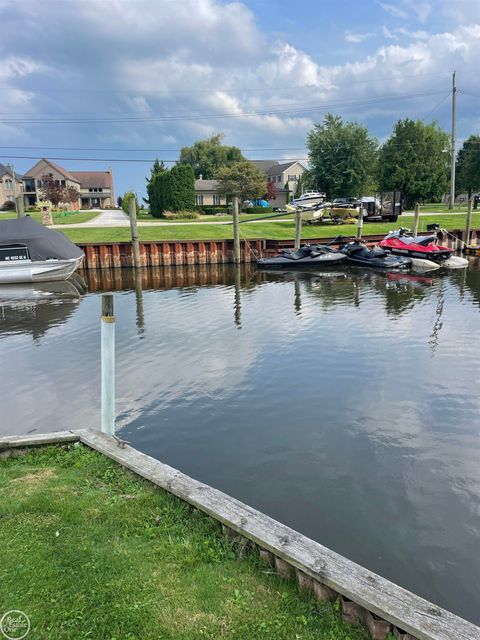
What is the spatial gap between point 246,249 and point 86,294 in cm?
1235

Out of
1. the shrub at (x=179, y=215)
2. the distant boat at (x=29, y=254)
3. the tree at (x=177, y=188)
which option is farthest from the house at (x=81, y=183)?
the distant boat at (x=29, y=254)

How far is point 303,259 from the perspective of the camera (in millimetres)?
26828

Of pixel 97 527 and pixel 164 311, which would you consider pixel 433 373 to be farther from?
pixel 164 311

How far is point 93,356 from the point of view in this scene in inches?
469

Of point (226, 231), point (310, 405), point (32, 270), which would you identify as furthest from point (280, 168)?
point (310, 405)

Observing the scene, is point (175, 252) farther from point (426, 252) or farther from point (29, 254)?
point (426, 252)

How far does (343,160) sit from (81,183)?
62.4m

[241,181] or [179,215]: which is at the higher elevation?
[241,181]

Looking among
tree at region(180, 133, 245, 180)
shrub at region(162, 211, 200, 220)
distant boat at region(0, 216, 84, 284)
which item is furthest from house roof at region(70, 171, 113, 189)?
distant boat at region(0, 216, 84, 284)

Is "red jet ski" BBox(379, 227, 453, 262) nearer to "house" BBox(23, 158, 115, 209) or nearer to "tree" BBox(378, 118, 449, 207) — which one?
"tree" BBox(378, 118, 449, 207)

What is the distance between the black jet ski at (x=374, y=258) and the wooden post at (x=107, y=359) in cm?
2237

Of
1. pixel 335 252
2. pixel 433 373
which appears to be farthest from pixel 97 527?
pixel 335 252

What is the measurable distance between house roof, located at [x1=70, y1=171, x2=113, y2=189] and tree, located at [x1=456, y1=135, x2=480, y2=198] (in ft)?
204

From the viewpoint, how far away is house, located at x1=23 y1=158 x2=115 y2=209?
82075 mm
